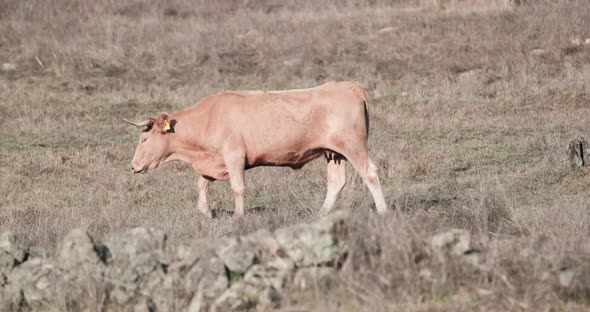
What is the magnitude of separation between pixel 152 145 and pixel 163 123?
1.14 feet

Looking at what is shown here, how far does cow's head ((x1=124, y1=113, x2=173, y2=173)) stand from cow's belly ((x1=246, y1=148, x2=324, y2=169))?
1049 mm

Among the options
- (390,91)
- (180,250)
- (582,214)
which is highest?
(180,250)

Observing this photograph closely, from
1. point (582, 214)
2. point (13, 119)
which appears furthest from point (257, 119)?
point (13, 119)

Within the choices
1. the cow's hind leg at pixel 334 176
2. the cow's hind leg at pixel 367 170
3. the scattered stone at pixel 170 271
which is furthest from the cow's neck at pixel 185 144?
the scattered stone at pixel 170 271

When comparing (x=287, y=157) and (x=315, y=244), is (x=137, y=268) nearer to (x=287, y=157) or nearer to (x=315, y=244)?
(x=315, y=244)

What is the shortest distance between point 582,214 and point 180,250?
12.8 ft

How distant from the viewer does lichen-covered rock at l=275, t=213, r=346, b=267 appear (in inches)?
286

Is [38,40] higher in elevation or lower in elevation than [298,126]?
lower

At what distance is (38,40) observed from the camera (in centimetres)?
2345

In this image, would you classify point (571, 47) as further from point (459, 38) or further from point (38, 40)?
point (38, 40)

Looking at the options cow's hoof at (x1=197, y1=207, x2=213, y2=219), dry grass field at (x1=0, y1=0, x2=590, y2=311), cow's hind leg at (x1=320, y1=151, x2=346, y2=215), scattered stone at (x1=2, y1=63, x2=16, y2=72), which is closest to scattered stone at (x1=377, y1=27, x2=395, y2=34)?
dry grass field at (x1=0, y1=0, x2=590, y2=311)

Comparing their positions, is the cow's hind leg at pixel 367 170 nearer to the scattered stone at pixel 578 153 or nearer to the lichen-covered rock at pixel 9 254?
the scattered stone at pixel 578 153

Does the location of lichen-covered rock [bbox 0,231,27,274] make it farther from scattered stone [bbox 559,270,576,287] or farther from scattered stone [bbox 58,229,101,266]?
scattered stone [bbox 559,270,576,287]

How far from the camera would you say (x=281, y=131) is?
10.8 meters
